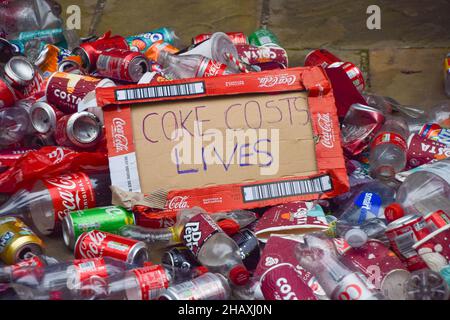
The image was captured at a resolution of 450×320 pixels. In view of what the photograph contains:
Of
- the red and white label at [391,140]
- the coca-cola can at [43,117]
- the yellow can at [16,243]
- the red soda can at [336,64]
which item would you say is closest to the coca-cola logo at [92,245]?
the yellow can at [16,243]

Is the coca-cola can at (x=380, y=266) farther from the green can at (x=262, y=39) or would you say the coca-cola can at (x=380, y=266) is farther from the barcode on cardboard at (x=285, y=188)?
the green can at (x=262, y=39)

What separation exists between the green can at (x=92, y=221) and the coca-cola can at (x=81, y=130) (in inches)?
14.1

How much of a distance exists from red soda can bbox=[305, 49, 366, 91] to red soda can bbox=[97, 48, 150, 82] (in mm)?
931

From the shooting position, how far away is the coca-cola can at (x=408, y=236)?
275 centimetres

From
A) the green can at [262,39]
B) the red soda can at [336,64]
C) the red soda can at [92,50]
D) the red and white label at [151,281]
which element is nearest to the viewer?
the red and white label at [151,281]

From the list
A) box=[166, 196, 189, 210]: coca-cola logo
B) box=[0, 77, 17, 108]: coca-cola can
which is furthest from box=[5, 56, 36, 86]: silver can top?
box=[166, 196, 189, 210]: coca-cola logo

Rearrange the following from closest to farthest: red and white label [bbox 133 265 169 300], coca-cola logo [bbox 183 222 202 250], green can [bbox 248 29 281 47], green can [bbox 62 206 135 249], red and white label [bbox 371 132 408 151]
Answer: red and white label [bbox 133 265 169 300] → coca-cola logo [bbox 183 222 202 250] → green can [bbox 62 206 135 249] → red and white label [bbox 371 132 408 151] → green can [bbox 248 29 281 47]

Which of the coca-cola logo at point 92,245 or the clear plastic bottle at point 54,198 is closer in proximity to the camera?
the coca-cola logo at point 92,245

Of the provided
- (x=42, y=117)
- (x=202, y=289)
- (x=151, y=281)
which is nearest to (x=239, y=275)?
(x=202, y=289)

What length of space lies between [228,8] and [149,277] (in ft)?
9.63

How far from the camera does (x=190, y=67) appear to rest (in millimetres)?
3734

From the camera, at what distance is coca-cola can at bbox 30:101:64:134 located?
3426 millimetres

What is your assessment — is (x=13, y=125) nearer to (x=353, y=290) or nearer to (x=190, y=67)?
(x=190, y=67)

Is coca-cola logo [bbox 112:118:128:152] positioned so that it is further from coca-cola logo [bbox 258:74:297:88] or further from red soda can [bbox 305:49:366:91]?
red soda can [bbox 305:49:366:91]
